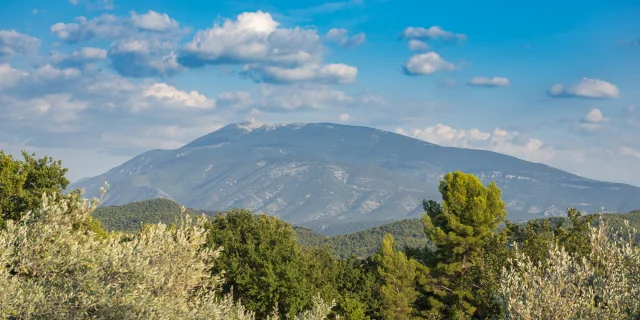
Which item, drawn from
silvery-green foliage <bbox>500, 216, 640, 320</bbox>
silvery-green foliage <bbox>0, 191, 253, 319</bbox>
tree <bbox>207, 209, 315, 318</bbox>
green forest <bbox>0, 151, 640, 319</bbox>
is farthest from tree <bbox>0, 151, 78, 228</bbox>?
silvery-green foliage <bbox>500, 216, 640, 320</bbox>

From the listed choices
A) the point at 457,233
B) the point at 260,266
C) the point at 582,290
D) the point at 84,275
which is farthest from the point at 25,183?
the point at 457,233

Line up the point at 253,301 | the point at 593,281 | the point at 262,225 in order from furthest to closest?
the point at 262,225, the point at 253,301, the point at 593,281

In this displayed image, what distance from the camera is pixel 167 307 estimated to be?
1645cm

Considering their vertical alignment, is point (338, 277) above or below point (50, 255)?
below

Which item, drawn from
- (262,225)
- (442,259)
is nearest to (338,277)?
(442,259)

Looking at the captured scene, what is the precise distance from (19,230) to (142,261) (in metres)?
3.66

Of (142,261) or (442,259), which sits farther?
(442,259)

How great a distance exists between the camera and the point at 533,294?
17.3m

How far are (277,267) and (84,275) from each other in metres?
28.2

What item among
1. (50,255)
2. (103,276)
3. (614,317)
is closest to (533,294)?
(614,317)

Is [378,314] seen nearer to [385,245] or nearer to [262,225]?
[385,245]

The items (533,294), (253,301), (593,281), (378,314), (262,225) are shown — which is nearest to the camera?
(533,294)

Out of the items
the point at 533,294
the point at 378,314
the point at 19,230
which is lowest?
the point at 378,314

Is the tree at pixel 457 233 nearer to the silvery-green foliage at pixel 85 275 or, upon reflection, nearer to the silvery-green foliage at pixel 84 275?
the silvery-green foliage at pixel 84 275
